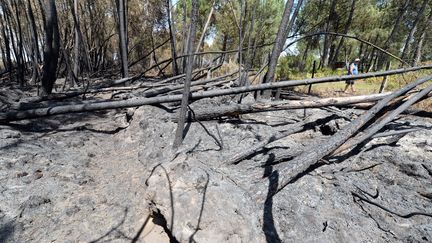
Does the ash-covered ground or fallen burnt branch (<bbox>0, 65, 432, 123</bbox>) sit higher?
fallen burnt branch (<bbox>0, 65, 432, 123</bbox>)

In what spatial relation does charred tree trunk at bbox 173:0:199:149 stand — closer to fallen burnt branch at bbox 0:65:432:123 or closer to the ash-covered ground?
the ash-covered ground

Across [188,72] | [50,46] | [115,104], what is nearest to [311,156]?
[188,72]

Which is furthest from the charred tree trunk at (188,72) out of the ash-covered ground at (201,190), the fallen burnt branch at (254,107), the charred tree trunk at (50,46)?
the charred tree trunk at (50,46)

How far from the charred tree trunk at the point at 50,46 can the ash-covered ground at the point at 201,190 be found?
1674 millimetres

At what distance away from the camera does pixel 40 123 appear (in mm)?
3910

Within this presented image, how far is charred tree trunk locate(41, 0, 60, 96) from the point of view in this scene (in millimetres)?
4547

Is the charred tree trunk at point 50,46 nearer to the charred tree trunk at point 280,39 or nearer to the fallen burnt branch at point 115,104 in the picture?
the fallen burnt branch at point 115,104

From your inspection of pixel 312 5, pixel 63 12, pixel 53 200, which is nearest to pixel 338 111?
pixel 53 200

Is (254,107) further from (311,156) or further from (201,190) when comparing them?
(201,190)

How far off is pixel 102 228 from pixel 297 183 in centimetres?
203

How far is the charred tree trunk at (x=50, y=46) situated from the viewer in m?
4.55

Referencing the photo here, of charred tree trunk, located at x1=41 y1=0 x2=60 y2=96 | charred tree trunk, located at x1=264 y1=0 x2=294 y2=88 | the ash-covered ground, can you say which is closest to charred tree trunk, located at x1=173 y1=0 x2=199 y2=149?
the ash-covered ground

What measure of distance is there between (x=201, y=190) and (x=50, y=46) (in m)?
4.65

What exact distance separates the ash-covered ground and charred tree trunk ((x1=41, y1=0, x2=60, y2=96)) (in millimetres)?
1674
